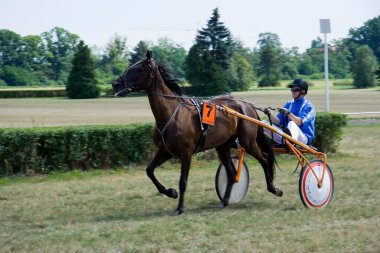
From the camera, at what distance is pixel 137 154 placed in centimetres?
1102

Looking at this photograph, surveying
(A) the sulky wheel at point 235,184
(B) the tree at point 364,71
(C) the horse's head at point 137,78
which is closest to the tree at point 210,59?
(B) the tree at point 364,71

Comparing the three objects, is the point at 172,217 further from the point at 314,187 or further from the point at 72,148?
the point at 72,148

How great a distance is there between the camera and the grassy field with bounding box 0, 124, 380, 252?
17.5 ft

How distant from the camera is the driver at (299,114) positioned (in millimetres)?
7277

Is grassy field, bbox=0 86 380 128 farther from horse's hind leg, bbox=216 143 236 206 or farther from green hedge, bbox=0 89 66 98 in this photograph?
green hedge, bbox=0 89 66 98

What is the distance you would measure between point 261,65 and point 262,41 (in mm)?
39202

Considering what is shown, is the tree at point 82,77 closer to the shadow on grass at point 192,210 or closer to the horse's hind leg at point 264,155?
the horse's hind leg at point 264,155

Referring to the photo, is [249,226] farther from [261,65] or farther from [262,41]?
[262,41]

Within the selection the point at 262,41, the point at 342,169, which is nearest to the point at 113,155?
the point at 342,169

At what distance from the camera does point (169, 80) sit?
282 inches

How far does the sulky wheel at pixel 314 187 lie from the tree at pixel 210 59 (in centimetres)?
4651

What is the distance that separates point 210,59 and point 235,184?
158ft

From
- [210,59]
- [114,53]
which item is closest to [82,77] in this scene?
[210,59]

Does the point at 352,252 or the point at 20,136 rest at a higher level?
the point at 20,136
